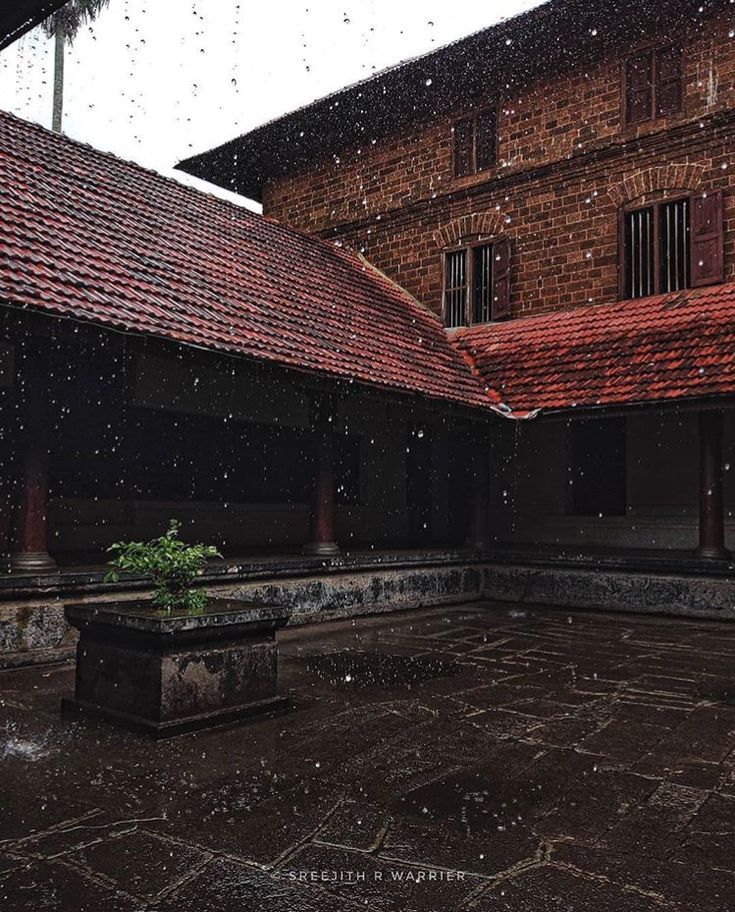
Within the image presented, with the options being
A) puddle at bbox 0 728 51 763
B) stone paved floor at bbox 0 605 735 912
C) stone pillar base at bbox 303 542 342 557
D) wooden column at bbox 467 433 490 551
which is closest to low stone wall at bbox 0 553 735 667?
stone pillar base at bbox 303 542 342 557

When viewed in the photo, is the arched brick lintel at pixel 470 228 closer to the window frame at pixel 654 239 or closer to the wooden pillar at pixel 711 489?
the window frame at pixel 654 239

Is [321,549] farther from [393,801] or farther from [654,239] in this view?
[654,239]

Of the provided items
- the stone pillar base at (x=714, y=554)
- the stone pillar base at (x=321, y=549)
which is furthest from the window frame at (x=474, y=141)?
the stone pillar base at (x=321, y=549)

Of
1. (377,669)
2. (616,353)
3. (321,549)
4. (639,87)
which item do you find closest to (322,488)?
(321,549)

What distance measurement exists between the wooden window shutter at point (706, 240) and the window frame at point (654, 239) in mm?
117

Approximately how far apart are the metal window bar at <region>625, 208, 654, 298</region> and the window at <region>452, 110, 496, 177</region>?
282 centimetres

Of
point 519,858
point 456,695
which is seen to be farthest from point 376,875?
point 456,695

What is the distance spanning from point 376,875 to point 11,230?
22.6ft

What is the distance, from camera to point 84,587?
6.69m

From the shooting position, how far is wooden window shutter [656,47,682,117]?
37.1ft

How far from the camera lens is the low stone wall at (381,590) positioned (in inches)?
249

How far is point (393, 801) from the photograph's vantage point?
334 cm

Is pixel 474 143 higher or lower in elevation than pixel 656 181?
higher

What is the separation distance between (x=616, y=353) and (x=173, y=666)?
8172mm
